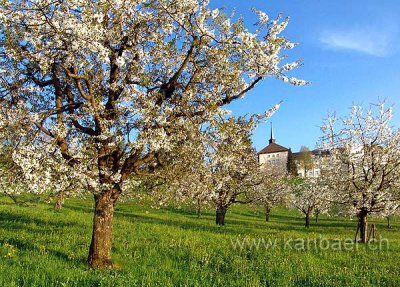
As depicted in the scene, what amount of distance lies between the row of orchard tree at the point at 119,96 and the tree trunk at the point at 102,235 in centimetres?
3

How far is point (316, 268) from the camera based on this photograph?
14.1m

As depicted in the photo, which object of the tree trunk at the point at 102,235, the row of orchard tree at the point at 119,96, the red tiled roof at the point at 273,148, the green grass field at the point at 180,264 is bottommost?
the green grass field at the point at 180,264

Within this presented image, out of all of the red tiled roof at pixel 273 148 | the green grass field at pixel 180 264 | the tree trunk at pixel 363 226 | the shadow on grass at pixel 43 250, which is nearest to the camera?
the green grass field at pixel 180 264

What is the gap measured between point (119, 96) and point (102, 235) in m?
4.45

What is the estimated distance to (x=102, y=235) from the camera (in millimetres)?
12398

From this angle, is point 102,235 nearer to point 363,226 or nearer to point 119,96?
point 119,96

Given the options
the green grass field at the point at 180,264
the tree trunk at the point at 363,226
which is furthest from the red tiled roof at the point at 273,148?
the green grass field at the point at 180,264

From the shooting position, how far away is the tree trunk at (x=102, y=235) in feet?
40.2

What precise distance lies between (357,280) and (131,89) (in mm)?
9592

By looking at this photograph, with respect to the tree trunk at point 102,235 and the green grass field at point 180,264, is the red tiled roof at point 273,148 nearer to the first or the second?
the green grass field at point 180,264

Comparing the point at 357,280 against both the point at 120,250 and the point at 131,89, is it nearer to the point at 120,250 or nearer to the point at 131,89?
the point at 120,250

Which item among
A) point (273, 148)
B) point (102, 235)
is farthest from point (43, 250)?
point (273, 148)

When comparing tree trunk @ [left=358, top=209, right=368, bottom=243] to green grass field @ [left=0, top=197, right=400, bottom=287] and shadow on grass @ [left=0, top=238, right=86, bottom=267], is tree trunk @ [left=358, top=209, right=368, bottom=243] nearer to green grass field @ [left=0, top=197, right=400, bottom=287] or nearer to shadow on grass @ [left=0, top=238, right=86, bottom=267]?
green grass field @ [left=0, top=197, right=400, bottom=287]

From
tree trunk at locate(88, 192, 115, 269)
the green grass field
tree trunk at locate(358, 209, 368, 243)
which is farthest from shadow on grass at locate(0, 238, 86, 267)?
tree trunk at locate(358, 209, 368, 243)
